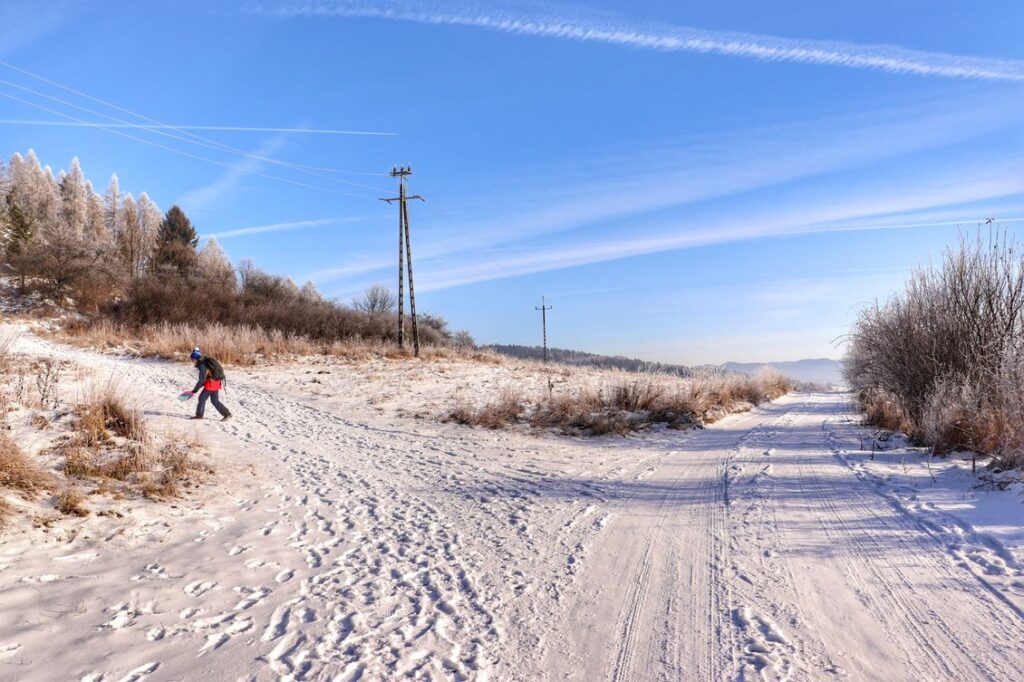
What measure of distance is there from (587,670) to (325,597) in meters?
2.04

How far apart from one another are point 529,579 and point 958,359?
11.1 meters

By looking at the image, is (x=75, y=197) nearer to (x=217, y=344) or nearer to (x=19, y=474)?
(x=217, y=344)

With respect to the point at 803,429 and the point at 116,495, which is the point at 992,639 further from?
the point at 803,429

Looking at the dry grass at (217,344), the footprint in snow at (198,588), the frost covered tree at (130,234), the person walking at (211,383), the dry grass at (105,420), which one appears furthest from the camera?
the frost covered tree at (130,234)

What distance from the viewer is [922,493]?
6.53m

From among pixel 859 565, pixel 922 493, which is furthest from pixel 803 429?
pixel 859 565

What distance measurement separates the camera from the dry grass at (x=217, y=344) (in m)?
21.6

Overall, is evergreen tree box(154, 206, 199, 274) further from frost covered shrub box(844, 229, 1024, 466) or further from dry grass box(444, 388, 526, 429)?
frost covered shrub box(844, 229, 1024, 466)

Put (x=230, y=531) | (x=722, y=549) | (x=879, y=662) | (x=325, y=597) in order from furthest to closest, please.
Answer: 1. (x=230, y=531)
2. (x=722, y=549)
3. (x=325, y=597)
4. (x=879, y=662)

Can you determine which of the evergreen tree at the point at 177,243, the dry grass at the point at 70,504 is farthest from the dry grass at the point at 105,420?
the evergreen tree at the point at 177,243

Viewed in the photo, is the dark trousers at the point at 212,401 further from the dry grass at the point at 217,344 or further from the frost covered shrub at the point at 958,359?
the frost covered shrub at the point at 958,359

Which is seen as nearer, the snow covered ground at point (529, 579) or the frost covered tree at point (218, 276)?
the snow covered ground at point (529, 579)

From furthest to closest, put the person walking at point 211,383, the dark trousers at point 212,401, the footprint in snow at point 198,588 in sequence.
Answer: the person walking at point 211,383 < the dark trousers at point 212,401 < the footprint in snow at point 198,588

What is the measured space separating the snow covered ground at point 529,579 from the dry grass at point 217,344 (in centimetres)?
1588
